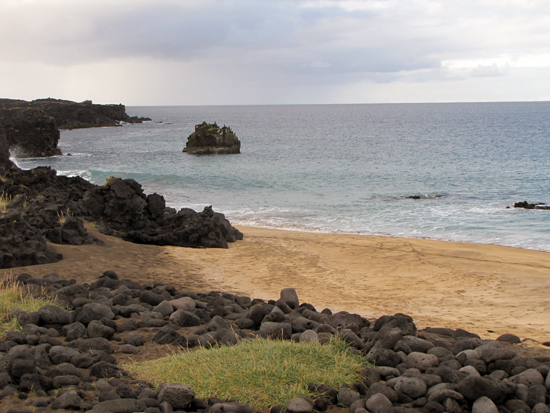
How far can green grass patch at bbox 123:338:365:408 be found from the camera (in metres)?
4.61

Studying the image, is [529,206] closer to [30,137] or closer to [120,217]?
[120,217]

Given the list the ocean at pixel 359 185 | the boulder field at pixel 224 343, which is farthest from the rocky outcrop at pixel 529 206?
the boulder field at pixel 224 343

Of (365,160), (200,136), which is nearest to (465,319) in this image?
(365,160)

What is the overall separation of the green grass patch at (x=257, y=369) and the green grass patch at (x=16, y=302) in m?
2.07

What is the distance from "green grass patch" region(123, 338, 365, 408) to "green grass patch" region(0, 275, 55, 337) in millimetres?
2065

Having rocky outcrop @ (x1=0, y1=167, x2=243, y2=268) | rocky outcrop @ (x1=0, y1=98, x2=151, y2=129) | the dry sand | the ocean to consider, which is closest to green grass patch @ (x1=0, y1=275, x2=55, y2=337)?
the dry sand

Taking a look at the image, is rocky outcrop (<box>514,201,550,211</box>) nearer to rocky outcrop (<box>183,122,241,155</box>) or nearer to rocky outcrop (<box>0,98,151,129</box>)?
rocky outcrop (<box>183,122,241,155</box>)

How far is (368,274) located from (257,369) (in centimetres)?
836

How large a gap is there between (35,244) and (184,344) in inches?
247

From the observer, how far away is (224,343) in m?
5.95

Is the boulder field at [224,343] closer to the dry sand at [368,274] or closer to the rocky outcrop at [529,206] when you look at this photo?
the dry sand at [368,274]

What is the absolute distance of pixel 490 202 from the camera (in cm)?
2731

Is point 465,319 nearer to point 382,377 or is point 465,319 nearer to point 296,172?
point 382,377

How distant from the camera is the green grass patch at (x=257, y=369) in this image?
4605 mm
